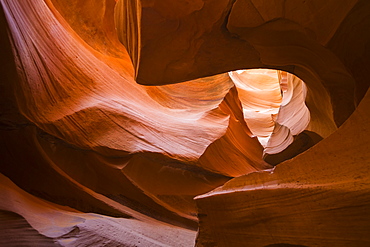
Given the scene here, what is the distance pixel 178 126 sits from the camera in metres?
4.69

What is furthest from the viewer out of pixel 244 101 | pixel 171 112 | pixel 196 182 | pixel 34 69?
pixel 244 101

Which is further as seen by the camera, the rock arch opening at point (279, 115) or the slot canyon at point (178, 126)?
the rock arch opening at point (279, 115)

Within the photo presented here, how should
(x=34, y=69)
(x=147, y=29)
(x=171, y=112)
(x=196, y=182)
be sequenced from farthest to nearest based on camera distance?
1. (x=171, y=112)
2. (x=196, y=182)
3. (x=34, y=69)
4. (x=147, y=29)

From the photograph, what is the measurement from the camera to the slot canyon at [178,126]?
1.92 m

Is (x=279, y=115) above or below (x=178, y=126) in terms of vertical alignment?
above

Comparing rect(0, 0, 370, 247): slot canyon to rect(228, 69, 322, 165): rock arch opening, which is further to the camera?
rect(228, 69, 322, 165): rock arch opening

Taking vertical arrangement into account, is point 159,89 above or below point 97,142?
above

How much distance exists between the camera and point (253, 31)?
2.49 metres

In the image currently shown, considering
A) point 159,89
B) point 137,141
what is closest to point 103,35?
point 159,89

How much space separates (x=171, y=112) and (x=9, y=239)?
2961mm

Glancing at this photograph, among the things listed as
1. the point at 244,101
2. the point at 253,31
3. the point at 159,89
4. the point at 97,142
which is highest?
the point at 244,101

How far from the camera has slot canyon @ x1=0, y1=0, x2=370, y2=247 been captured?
1921mm

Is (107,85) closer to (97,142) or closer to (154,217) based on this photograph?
(97,142)

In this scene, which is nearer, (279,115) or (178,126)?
(178,126)
